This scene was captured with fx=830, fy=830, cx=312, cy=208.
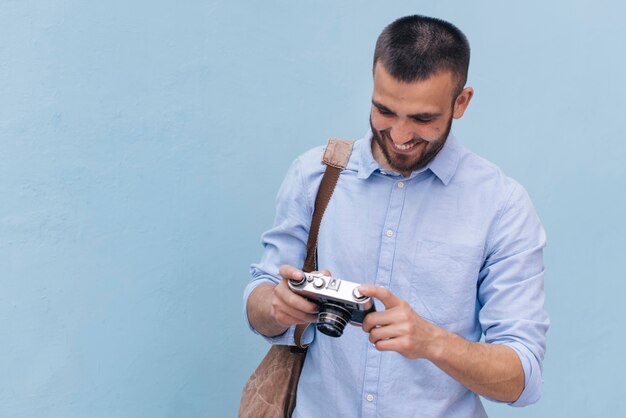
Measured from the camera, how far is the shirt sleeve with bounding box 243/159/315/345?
1611 mm

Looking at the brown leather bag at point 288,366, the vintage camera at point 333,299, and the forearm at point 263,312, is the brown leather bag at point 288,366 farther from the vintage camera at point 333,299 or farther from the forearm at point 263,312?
the vintage camera at point 333,299

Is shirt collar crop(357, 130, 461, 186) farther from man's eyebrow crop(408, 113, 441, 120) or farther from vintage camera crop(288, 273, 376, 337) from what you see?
vintage camera crop(288, 273, 376, 337)

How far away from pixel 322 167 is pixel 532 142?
96cm

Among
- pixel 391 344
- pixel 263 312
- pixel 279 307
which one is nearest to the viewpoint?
pixel 391 344

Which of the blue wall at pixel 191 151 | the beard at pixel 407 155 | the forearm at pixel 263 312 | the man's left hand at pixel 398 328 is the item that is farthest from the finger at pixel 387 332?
the blue wall at pixel 191 151

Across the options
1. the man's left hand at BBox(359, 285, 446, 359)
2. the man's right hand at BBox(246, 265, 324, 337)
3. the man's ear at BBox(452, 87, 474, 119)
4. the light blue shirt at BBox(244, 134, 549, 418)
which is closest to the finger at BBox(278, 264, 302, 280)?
the man's right hand at BBox(246, 265, 324, 337)

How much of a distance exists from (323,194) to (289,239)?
0.37ft

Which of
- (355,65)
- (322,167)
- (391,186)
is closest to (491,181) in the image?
(391,186)

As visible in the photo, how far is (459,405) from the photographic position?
1.53 metres

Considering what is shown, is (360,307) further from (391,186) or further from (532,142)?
(532,142)

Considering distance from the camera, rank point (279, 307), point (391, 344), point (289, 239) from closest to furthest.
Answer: point (391, 344) → point (279, 307) → point (289, 239)

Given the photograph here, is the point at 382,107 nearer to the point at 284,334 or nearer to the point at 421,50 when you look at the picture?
the point at 421,50

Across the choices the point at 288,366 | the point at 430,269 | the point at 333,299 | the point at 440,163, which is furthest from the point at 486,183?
the point at 288,366

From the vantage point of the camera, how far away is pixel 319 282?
4.42 ft
